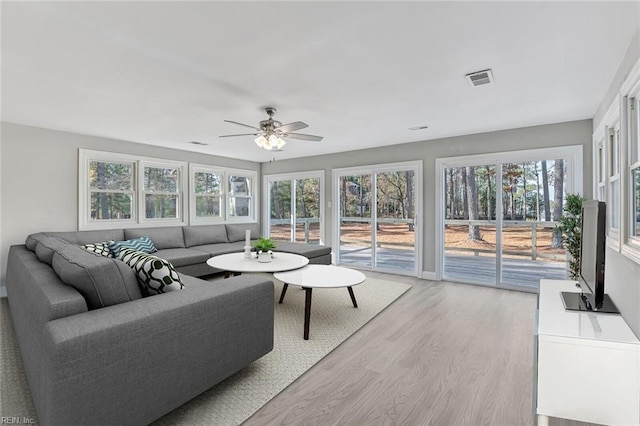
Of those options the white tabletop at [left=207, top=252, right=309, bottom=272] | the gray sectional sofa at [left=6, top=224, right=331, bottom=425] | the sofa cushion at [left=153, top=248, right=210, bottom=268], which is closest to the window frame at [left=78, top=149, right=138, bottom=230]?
the sofa cushion at [left=153, top=248, right=210, bottom=268]

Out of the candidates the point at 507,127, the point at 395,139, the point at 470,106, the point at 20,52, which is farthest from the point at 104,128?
the point at 507,127

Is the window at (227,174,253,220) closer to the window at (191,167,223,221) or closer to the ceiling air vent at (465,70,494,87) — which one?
the window at (191,167,223,221)

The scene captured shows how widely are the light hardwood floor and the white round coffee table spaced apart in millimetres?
348

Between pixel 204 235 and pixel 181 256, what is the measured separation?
4.03ft

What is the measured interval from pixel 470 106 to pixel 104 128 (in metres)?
4.76

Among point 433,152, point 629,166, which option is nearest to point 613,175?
point 629,166

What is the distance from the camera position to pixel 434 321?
10.3 ft

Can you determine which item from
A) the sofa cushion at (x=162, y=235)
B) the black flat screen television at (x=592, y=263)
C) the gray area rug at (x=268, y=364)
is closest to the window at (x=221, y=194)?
the sofa cushion at (x=162, y=235)

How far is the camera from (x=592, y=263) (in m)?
1.84

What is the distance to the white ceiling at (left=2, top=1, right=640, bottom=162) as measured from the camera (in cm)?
173

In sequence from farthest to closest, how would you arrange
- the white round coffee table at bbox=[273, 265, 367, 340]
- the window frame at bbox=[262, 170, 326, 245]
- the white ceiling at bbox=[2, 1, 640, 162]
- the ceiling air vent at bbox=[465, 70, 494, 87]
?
the window frame at bbox=[262, 170, 326, 245] < the white round coffee table at bbox=[273, 265, 367, 340] < the ceiling air vent at bbox=[465, 70, 494, 87] < the white ceiling at bbox=[2, 1, 640, 162]

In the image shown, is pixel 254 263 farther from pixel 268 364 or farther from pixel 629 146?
pixel 629 146

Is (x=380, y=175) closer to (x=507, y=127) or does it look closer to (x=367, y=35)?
(x=507, y=127)

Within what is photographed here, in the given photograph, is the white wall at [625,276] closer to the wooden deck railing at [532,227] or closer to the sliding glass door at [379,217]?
the wooden deck railing at [532,227]
